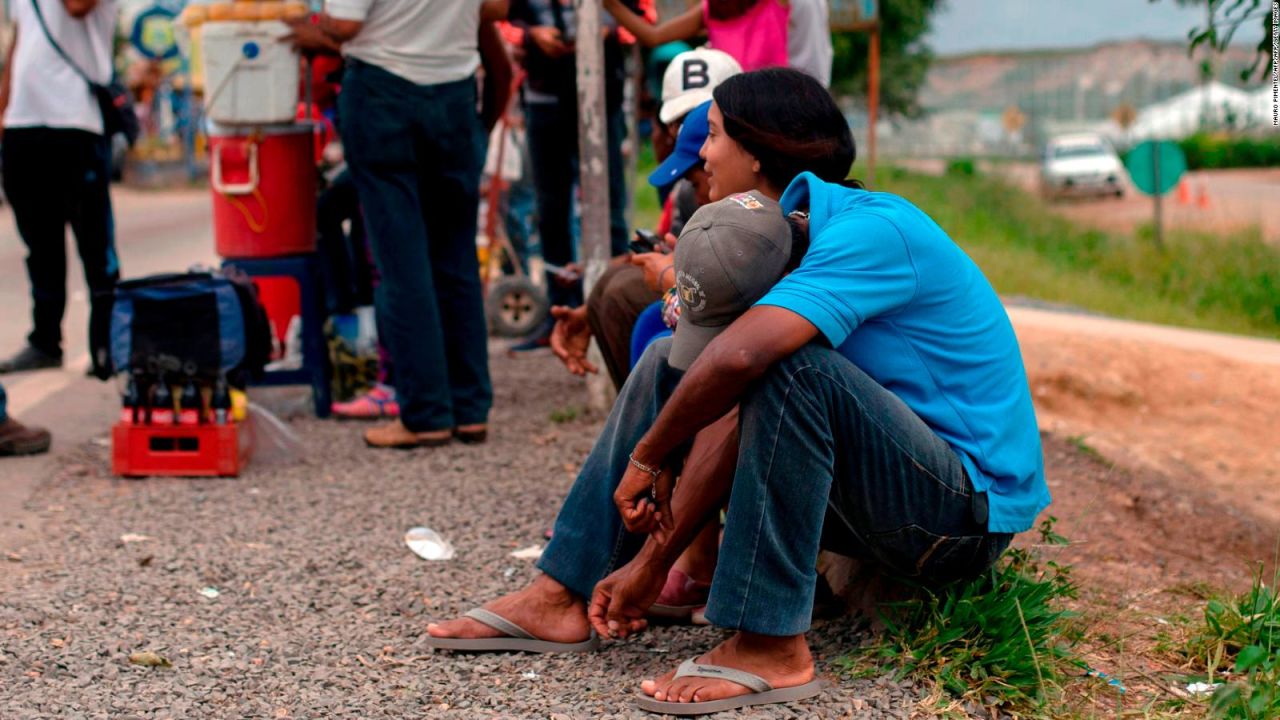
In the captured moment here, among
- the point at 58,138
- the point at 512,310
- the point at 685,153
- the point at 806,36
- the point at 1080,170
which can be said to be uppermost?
the point at 806,36

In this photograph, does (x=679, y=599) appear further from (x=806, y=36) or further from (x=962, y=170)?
(x=962, y=170)

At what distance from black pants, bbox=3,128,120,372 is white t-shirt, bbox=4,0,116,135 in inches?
2.8

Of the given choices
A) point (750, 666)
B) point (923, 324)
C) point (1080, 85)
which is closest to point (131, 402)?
point (750, 666)

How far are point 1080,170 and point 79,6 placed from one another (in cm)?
2858

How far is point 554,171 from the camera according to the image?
6762 mm

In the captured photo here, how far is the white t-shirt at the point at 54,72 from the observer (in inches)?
259

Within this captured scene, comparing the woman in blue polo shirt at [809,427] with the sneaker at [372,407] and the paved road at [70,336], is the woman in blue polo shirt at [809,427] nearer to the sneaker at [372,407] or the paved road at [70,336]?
the paved road at [70,336]

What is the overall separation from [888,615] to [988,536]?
0.37 m

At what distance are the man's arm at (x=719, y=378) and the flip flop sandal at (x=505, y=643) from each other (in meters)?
0.50

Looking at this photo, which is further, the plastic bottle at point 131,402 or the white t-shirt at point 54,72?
the white t-shirt at point 54,72

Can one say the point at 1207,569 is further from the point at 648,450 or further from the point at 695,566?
the point at 648,450

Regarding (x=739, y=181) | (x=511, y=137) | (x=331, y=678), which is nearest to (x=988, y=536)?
(x=739, y=181)

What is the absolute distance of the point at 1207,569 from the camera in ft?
14.6

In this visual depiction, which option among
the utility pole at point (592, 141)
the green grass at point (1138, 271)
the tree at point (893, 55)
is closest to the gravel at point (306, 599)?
the utility pole at point (592, 141)
